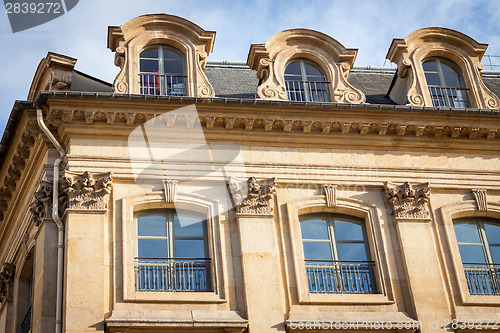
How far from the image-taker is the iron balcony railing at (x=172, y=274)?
52.4ft

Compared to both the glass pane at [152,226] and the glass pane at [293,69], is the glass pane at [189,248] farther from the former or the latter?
the glass pane at [293,69]

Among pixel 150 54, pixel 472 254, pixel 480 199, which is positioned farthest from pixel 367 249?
pixel 150 54

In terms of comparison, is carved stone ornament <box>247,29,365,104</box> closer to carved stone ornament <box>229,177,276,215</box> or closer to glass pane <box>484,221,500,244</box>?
carved stone ornament <box>229,177,276,215</box>

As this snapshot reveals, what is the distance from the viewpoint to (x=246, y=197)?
17000 mm

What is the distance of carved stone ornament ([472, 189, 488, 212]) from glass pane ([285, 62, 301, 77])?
4.55m

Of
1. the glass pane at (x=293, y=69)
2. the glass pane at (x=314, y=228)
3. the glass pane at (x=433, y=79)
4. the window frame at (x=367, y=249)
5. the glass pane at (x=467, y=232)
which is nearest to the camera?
the window frame at (x=367, y=249)

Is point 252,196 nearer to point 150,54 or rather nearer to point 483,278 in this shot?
point 150,54

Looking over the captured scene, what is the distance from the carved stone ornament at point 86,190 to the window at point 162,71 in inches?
102

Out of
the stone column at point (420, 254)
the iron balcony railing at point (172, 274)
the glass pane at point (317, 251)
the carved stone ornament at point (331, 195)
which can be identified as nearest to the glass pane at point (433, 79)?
the stone column at point (420, 254)

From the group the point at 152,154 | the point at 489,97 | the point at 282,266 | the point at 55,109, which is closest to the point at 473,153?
the point at 489,97

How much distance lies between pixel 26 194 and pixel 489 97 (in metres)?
10.3

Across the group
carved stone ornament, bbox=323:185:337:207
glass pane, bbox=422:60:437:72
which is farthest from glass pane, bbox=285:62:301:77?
carved stone ornament, bbox=323:185:337:207

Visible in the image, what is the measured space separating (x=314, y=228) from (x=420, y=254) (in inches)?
82.7

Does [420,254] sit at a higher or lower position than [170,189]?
lower
